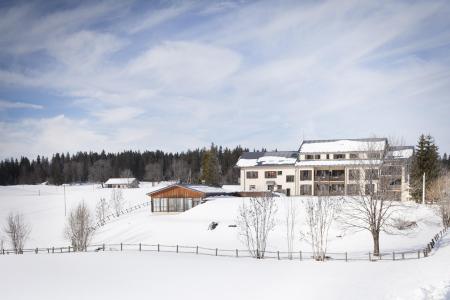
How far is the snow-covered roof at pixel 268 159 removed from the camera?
83713 mm

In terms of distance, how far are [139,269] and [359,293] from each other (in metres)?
16.9

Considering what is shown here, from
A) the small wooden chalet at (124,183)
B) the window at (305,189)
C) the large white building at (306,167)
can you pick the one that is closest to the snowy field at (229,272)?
the large white building at (306,167)

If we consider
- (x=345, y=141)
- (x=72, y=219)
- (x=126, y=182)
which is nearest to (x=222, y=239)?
(x=72, y=219)

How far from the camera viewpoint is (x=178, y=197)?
229ft

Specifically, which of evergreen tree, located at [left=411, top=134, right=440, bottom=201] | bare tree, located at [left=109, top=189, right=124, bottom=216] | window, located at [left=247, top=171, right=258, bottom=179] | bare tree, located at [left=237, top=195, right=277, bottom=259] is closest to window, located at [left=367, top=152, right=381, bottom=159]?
bare tree, located at [left=237, top=195, right=277, bottom=259]

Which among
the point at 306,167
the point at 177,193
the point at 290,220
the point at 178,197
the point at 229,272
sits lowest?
the point at 229,272

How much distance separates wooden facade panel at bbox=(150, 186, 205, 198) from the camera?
69.4 meters

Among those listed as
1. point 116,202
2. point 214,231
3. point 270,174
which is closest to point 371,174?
point 214,231

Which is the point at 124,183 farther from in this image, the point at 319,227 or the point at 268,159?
the point at 319,227

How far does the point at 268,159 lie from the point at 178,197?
23.5 metres

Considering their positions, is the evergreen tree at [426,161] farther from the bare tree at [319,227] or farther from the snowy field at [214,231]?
the bare tree at [319,227]

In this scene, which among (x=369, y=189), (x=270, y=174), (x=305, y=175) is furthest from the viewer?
(x=270, y=174)

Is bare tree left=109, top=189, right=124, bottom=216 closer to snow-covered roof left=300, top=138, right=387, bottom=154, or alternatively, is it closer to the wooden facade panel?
the wooden facade panel

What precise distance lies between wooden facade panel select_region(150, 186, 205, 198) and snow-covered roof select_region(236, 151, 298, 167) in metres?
18.0
